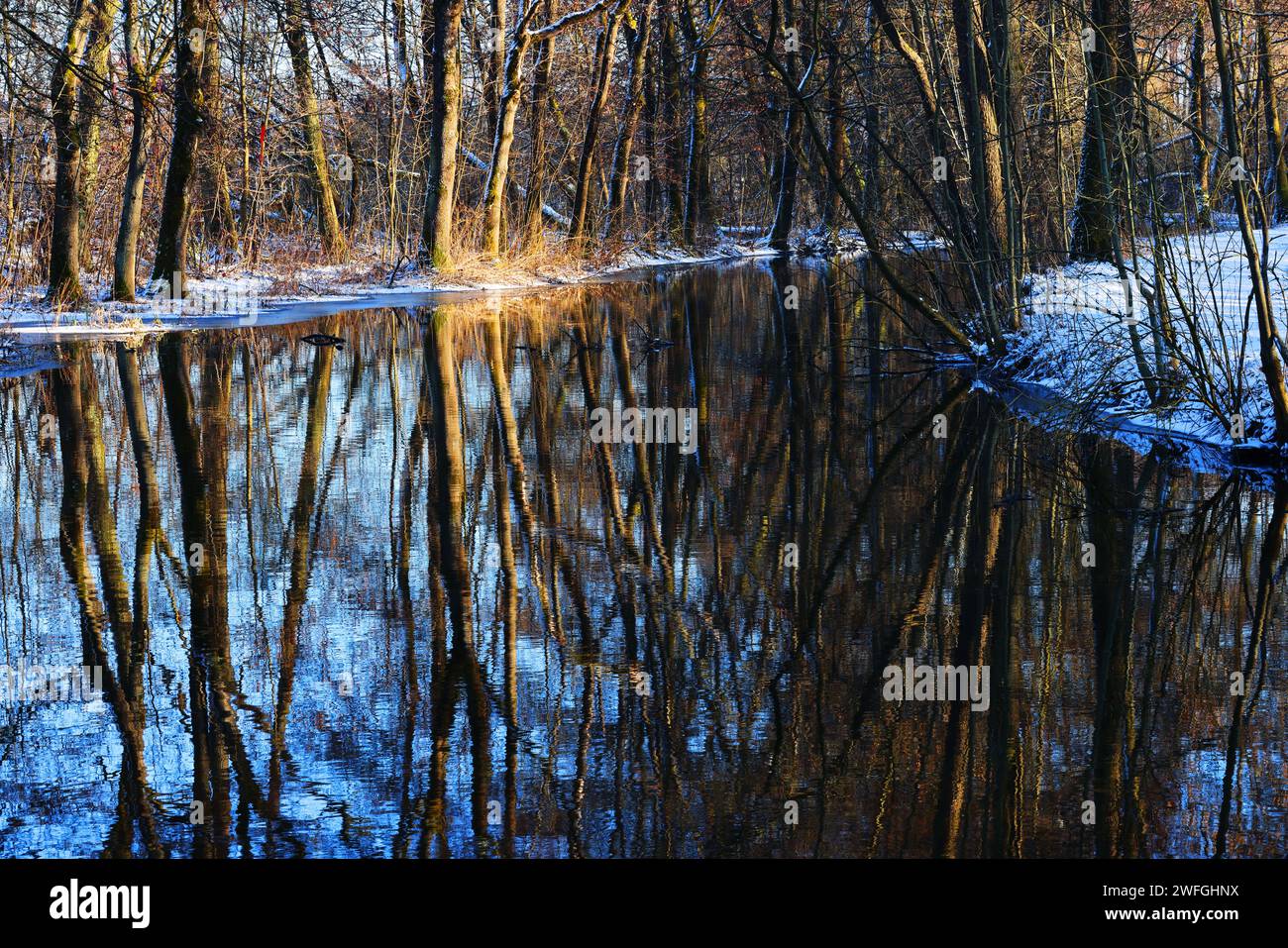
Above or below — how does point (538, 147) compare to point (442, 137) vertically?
above

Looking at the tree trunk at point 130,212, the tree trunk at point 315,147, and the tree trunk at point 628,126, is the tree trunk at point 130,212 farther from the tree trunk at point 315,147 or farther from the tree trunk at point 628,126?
the tree trunk at point 628,126

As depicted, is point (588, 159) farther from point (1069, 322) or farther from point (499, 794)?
point (499, 794)

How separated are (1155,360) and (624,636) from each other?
790cm

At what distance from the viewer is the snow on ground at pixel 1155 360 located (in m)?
10.9

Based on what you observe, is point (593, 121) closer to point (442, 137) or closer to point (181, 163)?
point (442, 137)

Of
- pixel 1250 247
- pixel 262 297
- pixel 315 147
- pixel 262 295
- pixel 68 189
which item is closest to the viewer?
pixel 1250 247

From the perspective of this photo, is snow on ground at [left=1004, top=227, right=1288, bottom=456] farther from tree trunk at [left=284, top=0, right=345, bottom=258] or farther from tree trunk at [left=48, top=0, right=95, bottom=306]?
tree trunk at [left=284, top=0, right=345, bottom=258]

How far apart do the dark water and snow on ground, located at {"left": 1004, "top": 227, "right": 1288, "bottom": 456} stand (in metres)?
0.80

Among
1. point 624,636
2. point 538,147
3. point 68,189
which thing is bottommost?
point 624,636

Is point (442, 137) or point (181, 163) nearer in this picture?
point (181, 163)

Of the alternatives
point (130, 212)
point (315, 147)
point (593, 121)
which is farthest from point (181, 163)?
point (593, 121)

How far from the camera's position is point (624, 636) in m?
6.33

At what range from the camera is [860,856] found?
13.5 ft
